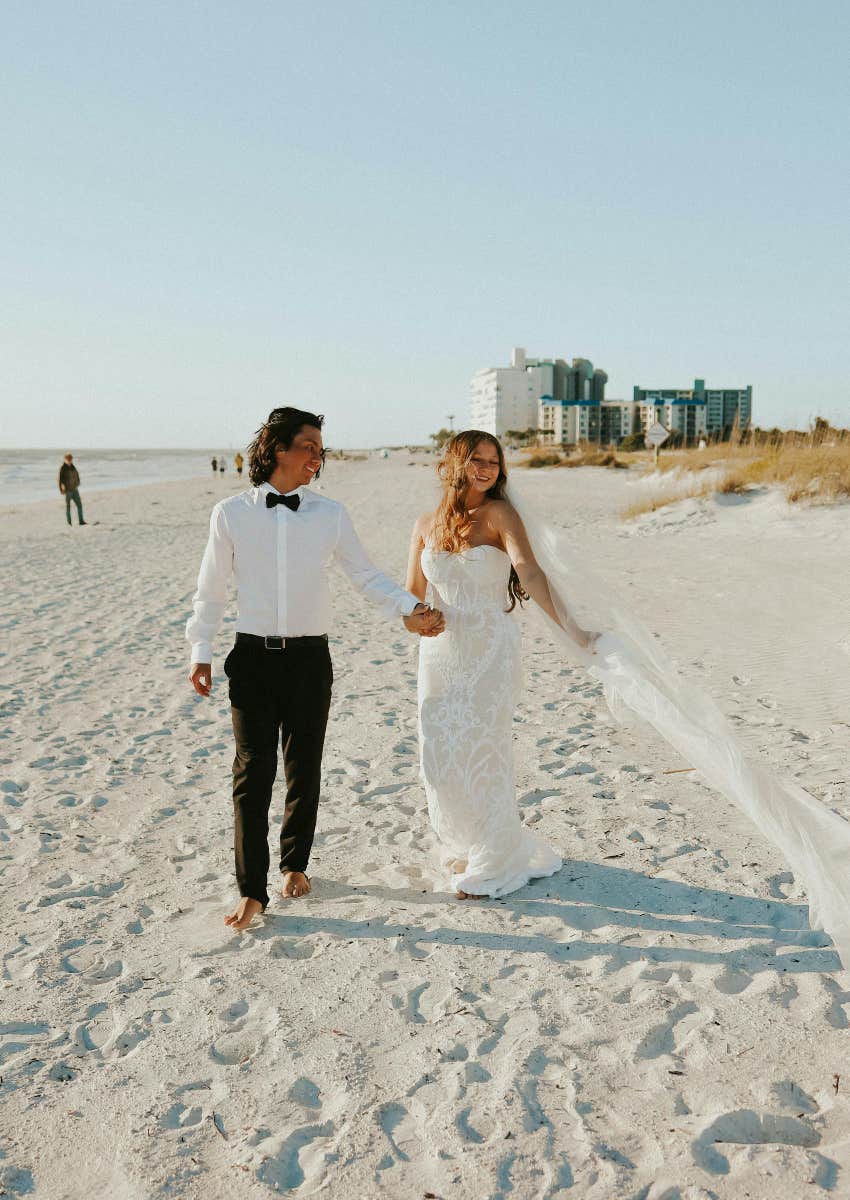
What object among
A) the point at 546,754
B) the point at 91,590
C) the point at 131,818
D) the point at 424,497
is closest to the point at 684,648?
the point at 546,754

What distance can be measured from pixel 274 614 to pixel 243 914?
1203mm

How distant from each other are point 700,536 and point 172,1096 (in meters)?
16.5

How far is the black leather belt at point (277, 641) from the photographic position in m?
3.68

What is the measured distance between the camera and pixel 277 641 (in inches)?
145

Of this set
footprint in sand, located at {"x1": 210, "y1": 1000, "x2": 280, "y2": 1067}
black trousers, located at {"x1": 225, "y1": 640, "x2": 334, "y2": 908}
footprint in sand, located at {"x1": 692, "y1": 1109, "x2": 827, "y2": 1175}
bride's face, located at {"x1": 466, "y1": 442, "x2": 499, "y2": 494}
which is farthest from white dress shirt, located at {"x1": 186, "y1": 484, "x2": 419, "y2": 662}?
footprint in sand, located at {"x1": 692, "y1": 1109, "x2": 827, "y2": 1175}

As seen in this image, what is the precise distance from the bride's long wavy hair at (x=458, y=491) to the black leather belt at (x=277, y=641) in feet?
2.10

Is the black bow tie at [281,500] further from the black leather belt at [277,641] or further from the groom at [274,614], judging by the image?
the black leather belt at [277,641]

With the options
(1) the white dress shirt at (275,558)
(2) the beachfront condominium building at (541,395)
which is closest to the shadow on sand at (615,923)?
(1) the white dress shirt at (275,558)

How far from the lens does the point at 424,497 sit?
33062mm

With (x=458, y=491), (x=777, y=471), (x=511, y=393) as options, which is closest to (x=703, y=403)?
(x=511, y=393)

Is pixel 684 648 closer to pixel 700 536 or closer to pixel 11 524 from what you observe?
pixel 700 536

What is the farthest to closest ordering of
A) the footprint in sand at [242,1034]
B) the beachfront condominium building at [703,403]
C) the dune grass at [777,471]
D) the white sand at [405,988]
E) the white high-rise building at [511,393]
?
the white high-rise building at [511,393] < the beachfront condominium building at [703,403] < the dune grass at [777,471] < the footprint in sand at [242,1034] < the white sand at [405,988]

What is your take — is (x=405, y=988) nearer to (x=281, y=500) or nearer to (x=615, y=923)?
(x=615, y=923)

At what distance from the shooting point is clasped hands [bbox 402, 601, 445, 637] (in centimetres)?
383
